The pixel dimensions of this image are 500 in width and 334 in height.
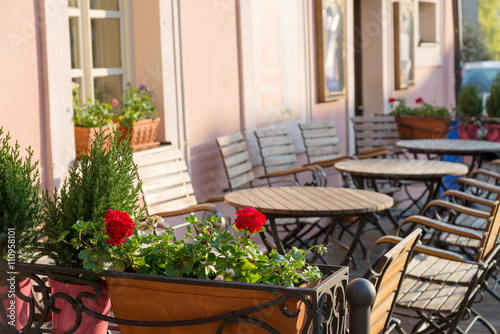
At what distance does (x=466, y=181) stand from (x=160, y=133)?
222 cm

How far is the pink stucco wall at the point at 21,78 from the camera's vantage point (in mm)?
3625

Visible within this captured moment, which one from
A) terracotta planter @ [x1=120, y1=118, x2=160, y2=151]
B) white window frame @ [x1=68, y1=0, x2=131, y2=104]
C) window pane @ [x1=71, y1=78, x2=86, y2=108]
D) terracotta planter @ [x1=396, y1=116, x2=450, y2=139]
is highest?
white window frame @ [x1=68, y1=0, x2=131, y2=104]

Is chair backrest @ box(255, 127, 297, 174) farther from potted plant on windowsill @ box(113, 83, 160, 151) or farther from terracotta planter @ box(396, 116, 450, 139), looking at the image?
terracotta planter @ box(396, 116, 450, 139)

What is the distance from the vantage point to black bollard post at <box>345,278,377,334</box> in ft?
6.18

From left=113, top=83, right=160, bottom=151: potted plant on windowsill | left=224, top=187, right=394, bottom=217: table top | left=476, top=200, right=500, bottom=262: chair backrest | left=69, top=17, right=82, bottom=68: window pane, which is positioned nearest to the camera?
left=476, top=200, right=500, bottom=262: chair backrest

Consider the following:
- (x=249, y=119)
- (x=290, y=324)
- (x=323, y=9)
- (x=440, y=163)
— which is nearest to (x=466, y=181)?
(x=440, y=163)

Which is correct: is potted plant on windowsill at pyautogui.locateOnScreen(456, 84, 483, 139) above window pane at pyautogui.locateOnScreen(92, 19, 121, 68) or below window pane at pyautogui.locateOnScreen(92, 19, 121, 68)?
below

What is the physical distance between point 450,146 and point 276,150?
1745 millimetres

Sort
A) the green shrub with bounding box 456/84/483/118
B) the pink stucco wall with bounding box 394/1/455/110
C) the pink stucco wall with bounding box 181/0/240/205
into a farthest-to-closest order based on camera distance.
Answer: the pink stucco wall with bounding box 394/1/455/110 < the green shrub with bounding box 456/84/483/118 < the pink stucco wall with bounding box 181/0/240/205

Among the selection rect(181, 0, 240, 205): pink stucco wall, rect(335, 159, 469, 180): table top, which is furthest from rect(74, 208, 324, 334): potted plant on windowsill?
rect(335, 159, 469, 180): table top

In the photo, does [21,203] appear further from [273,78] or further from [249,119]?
[273,78]

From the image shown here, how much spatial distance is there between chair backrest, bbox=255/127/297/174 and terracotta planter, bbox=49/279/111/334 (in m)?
4.06

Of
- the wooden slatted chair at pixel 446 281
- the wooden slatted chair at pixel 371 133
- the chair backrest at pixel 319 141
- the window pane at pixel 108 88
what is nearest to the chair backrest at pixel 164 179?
the window pane at pixel 108 88

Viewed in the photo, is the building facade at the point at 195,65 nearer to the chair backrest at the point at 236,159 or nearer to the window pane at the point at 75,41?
the window pane at the point at 75,41
